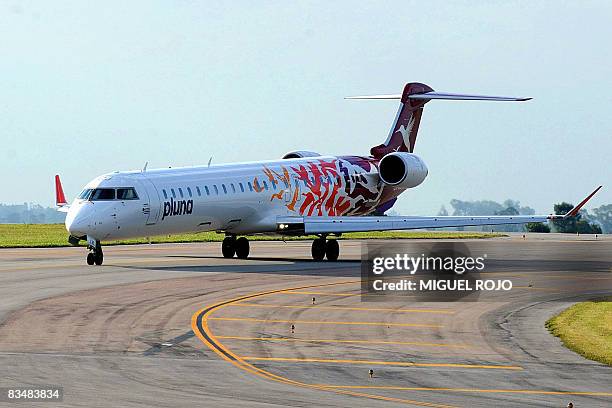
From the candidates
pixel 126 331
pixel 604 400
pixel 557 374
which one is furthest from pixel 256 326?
pixel 604 400

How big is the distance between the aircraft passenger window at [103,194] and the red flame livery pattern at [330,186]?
25.4 feet

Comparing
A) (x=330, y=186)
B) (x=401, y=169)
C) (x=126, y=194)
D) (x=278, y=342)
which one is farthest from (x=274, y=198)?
(x=278, y=342)

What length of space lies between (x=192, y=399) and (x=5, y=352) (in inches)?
223

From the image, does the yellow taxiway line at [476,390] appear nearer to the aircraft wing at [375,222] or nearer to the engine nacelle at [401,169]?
the aircraft wing at [375,222]

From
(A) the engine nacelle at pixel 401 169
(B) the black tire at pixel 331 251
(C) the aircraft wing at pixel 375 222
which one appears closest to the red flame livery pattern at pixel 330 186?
(A) the engine nacelle at pixel 401 169

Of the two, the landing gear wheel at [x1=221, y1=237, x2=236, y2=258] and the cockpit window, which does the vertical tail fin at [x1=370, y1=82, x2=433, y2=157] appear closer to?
the landing gear wheel at [x1=221, y1=237, x2=236, y2=258]

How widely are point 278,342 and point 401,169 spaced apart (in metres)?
30.4

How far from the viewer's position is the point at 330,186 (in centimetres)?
4919

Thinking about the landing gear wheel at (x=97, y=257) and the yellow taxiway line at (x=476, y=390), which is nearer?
the yellow taxiway line at (x=476, y=390)

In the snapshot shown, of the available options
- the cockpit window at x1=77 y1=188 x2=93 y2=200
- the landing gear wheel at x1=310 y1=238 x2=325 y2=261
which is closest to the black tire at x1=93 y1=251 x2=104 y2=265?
the cockpit window at x1=77 y1=188 x2=93 y2=200

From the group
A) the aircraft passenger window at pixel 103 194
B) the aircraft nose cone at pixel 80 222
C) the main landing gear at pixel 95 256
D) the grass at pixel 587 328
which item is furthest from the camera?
the main landing gear at pixel 95 256

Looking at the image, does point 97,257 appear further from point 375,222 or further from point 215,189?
point 375,222

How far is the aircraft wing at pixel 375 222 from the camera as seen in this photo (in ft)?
144

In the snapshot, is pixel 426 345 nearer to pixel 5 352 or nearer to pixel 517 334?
pixel 517 334
